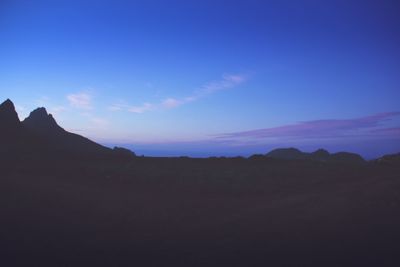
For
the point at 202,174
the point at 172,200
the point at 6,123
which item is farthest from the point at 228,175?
the point at 6,123

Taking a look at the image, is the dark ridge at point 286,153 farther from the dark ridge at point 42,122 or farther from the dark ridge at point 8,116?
the dark ridge at point 8,116

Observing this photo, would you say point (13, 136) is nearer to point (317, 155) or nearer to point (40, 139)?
point (40, 139)

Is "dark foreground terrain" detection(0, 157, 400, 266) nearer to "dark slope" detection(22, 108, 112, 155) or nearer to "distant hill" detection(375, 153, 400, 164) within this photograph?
"distant hill" detection(375, 153, 400, 164)

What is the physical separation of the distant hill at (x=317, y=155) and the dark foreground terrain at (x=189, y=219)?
106ft

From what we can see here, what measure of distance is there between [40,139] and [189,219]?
3532cm

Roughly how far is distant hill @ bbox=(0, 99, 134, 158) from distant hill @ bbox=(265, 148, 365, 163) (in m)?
32.2

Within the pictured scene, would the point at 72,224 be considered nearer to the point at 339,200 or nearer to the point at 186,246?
the point at 186,246

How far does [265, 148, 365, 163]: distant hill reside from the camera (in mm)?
59031

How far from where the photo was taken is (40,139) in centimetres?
4378

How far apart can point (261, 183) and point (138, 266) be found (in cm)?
1770

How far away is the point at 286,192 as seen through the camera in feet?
77.0

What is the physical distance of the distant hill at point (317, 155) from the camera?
5903 centimetres

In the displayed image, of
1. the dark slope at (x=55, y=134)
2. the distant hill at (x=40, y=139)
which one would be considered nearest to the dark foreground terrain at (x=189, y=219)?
the distant hill at (x=40, y=139)

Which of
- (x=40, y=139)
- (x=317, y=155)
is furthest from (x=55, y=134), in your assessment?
(x=317, y=155)
